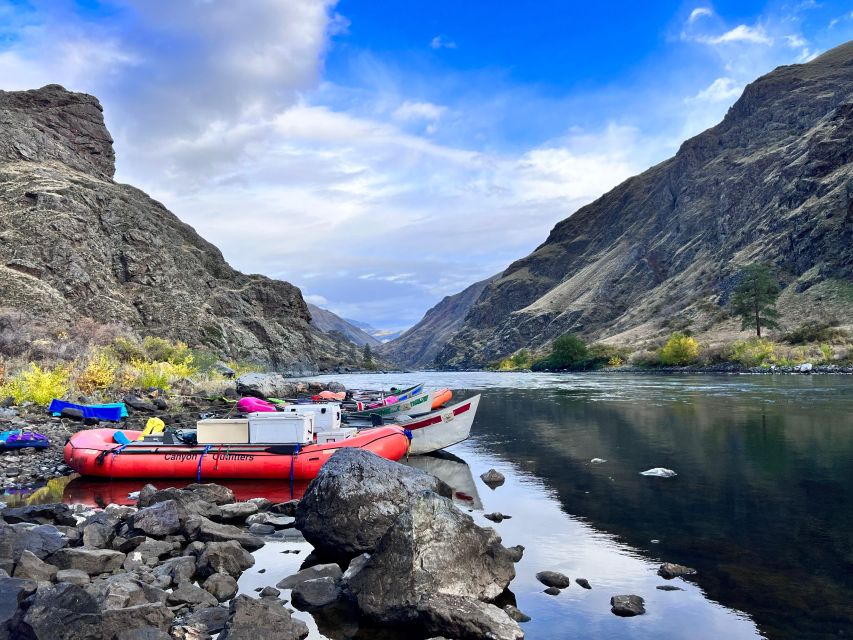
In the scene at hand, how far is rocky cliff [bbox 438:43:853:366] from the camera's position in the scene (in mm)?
84312

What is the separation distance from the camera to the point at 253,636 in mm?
6652

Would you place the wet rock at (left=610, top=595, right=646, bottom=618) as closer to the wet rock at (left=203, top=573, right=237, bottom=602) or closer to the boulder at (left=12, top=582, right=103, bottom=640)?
the wet rock at (left=203, top=573, right=237, bottom=602)

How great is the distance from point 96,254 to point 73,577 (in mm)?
80970

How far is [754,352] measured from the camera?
6419 centimetres

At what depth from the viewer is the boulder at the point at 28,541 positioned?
8.73 metres

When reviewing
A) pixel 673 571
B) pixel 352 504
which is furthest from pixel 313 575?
pixel 673 571

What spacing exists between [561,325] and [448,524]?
154 metres

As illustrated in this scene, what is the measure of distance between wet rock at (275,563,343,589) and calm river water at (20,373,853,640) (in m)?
0.47

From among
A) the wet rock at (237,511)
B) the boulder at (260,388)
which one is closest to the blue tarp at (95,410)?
the boulder at (260,388)

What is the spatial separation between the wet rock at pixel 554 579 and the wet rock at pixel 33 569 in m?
7.02

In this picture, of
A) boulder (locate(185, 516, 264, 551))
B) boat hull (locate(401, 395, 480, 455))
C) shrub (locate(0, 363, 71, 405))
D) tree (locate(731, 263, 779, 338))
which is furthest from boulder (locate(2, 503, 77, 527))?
tree (locate(731, 263, 779, 338))

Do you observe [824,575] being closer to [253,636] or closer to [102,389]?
[253,636]

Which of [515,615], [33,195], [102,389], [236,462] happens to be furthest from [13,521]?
[33,195]

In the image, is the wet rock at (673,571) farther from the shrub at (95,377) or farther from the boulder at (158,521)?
the shrub at (95,377)
